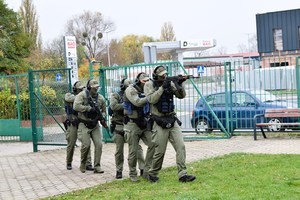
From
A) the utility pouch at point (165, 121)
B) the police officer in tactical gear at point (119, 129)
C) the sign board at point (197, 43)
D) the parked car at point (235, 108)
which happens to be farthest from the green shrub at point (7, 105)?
the sign board at point (197, 43)

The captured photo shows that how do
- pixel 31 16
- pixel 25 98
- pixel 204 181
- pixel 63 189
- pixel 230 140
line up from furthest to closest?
1. pixel 31 16
2. pixel 25 98
3. pixel 230 140
4. pixel 63 189
5. pixel 204 181

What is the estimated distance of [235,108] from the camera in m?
14.4

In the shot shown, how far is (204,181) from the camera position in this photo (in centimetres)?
805

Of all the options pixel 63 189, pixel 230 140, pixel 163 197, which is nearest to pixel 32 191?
pixel 63 189

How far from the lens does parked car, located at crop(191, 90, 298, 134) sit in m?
14.0

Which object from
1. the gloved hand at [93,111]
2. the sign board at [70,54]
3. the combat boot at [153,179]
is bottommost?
the combat boot at [153,179]

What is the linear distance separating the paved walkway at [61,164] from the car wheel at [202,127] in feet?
2.49

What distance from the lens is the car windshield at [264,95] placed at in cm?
1389

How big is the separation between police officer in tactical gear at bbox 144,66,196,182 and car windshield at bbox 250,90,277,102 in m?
6.07

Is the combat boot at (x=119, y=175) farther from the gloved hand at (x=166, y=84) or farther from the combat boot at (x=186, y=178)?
the gloved hand at (x=166, y=84)

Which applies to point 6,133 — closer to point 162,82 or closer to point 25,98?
point 25,98

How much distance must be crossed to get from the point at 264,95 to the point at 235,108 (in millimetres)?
910

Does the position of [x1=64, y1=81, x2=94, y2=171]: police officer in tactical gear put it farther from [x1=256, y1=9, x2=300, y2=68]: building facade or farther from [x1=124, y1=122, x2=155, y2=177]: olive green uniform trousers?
[x1=256, y1=9, x2=300, y2=68]: building facade

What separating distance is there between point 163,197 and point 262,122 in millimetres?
7582
